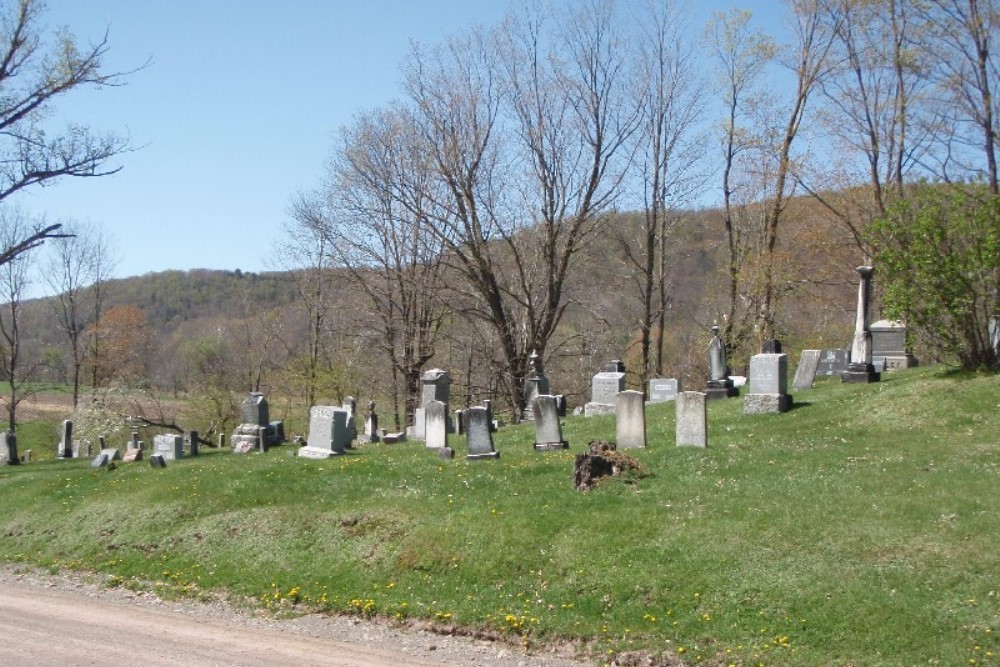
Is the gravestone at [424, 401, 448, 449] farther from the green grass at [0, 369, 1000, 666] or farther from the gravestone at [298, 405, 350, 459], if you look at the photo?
the gravestone at [298, 405, 350, 459]

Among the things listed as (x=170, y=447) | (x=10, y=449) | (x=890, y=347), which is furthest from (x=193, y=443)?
(x=890, y=347)

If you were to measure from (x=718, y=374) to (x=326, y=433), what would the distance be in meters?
9.85

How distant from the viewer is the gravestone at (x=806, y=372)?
22.2 metres

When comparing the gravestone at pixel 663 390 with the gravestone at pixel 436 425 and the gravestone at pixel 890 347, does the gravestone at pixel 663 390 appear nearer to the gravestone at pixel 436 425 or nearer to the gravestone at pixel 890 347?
the gravestone at pixel 890 347

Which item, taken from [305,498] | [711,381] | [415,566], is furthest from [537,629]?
[711,381]

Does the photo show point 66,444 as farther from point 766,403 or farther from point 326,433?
→ point 766,403

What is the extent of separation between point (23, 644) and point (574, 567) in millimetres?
5779

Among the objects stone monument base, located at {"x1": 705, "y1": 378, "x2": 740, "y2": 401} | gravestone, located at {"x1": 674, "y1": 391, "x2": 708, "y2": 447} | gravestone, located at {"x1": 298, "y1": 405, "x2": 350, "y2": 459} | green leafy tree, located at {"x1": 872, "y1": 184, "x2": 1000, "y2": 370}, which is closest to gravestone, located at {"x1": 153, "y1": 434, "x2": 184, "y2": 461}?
gravestone, located at {"x1": 298, "y1": 405, "x2": 350, "y2": 459}

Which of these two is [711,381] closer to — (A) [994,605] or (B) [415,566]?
(B) [415,566]

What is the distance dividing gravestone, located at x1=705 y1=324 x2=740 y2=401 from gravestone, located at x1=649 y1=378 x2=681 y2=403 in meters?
2.26

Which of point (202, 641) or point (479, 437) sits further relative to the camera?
point (479, 437)

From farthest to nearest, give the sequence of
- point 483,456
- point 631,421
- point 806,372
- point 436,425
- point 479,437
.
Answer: point 806,372, point 436,425, point 479,437, point 483,456, point 631,421

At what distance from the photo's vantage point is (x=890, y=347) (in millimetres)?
26891

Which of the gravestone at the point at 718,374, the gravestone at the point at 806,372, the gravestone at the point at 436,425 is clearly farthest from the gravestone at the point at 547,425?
the gravestone at the point at 806,372
